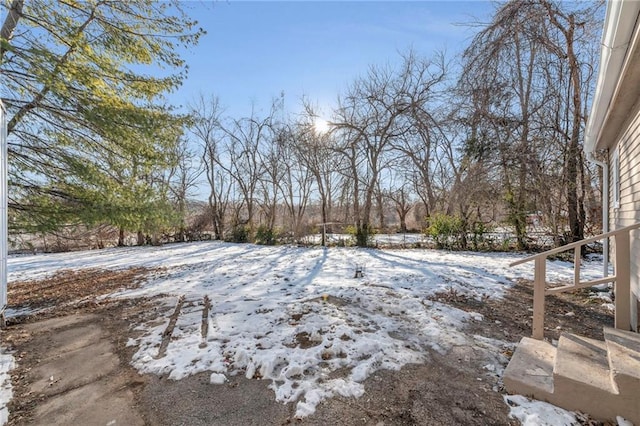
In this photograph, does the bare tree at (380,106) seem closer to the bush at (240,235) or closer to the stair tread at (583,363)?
the bush at (240,235)

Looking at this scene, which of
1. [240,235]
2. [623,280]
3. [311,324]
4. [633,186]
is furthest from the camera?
[240,235]

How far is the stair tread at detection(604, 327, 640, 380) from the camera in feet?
5.87

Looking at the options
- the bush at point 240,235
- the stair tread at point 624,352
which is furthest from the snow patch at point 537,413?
the bush at point 240,235

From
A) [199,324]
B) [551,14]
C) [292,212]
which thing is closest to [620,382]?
[199,324]

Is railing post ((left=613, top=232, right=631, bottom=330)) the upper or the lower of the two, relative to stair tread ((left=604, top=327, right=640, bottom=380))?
upper

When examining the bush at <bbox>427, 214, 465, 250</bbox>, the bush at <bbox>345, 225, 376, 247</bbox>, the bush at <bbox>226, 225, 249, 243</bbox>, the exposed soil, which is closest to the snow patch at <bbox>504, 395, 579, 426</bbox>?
the exposed soil

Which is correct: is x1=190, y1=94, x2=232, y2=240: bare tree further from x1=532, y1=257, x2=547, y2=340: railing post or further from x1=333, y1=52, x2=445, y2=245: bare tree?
x1=532, y1=257, x2=547, y2=340: railing post

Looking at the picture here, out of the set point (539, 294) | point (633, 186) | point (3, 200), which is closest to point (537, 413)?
point (539, 294)

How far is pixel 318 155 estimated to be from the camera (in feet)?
43.3

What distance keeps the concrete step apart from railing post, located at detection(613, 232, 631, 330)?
0.42ft

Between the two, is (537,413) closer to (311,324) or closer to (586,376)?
(586,376)

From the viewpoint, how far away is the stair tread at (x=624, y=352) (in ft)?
5.87

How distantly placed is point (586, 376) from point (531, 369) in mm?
314

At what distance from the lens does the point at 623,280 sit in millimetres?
2416
